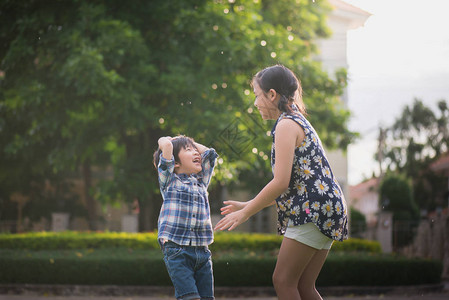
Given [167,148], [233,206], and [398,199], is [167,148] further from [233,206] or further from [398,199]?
[398,199]

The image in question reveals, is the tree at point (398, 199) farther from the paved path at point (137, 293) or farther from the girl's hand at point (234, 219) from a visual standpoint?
the girl's hand at point (234, 219)

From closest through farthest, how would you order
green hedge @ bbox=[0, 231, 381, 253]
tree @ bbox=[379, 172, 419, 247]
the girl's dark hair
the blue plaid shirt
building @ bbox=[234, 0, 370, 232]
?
the girl's dark hair, the blue plaid shirt, green hedge @ bbox=[0, 231, 381, 253], building @ bbox=[234, 0, 370, 232], tree @ bbox=[379, 172, 419, 247]

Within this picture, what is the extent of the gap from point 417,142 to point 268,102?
44766 mm

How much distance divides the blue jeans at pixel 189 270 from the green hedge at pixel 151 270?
18.0 feet

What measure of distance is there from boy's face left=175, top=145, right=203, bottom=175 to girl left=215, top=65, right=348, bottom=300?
25.1 inches

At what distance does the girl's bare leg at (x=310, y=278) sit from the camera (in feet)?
11.6

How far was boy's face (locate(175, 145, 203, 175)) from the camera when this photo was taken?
4051mm

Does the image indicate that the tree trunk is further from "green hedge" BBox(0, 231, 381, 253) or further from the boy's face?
the boy's face

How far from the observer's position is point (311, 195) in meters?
3.38

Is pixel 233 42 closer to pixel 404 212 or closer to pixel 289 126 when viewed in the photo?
pixel 289 126

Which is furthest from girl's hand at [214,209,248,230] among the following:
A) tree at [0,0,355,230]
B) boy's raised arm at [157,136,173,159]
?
tree at [0,0,355,230]

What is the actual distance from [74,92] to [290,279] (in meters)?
11.7

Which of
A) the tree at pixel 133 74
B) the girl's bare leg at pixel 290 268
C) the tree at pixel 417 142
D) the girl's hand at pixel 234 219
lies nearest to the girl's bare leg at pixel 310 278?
the girl's bare leg at pixel 290 268

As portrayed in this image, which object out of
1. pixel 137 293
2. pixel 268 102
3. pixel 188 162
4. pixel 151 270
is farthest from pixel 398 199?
pixel 268 102
